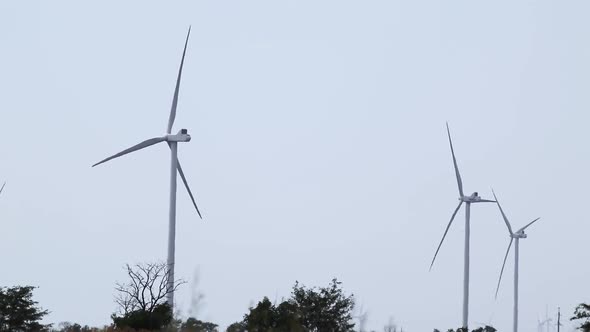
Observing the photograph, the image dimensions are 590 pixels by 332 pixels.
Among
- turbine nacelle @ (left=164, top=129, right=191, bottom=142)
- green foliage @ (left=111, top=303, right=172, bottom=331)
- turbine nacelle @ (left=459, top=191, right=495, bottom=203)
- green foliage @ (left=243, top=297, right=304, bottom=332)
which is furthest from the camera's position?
turbine nacelle @ (left=459, top=191, right=495, bottom=203)

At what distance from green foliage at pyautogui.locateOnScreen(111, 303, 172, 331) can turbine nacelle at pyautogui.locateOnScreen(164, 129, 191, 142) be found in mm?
17500

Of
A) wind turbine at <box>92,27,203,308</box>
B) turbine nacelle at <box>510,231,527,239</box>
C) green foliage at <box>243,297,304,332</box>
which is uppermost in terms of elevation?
turbine nacelle at <box>510,231,527,239</box>

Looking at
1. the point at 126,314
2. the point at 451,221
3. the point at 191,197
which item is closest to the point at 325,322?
the point at 451,221

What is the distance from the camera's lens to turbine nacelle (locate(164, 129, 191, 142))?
245ft

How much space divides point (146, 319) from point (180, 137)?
68.5 ft

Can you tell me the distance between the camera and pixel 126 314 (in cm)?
5944

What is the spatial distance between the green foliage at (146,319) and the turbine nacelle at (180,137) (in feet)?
57.4

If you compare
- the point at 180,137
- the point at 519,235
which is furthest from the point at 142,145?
the point at 519,235

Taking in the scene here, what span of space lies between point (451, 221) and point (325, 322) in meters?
15.7

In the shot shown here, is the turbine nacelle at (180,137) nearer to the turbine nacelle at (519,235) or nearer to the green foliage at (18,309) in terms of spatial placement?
the green foliage at (18,309)

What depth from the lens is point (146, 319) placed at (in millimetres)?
56094

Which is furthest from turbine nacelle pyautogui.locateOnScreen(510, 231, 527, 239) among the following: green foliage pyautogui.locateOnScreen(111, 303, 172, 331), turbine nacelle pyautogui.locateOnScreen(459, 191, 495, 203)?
green foliage pyautogui.locateOnScreen(111, 303, 172, 331)

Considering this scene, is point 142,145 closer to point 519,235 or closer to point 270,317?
point 270,317

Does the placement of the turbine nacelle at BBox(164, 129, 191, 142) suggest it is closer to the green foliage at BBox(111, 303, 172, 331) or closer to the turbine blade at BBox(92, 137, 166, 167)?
the turbine blade at BBox(92, 137, 166, 167)
